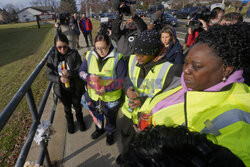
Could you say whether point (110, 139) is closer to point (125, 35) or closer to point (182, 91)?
point (182, 91)

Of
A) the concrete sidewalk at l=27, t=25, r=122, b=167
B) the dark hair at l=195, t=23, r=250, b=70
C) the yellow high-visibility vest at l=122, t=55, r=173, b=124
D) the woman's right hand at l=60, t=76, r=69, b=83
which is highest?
the dark hair at l=195, t=23, r=250, b=70

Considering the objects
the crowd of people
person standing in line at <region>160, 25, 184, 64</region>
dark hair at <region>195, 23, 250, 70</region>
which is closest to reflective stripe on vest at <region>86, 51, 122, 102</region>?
the crowd of people

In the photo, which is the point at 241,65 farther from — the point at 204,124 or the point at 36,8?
the point at 36,8

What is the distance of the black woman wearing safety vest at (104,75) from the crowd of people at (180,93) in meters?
0.01

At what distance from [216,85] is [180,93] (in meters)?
0.26

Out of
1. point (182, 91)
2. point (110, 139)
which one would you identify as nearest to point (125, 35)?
point (110, 139)

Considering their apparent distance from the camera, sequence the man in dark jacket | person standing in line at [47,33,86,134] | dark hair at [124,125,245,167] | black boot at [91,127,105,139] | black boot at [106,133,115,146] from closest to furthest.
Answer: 1. dark hair at [124,125,245,167]
2. person standing in line at [47,33,86,134]
3. black boot at [106,133,115,146]
4. black boot at [91,127,105,139]
5. the man in dark jacket

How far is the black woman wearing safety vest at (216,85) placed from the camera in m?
0.87

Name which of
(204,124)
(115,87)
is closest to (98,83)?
(115,87)

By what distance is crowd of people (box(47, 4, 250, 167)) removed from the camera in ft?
2.00

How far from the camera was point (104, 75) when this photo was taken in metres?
2.29

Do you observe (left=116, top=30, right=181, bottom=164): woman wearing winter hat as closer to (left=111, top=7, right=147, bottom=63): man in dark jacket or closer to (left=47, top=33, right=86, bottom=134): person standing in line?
(left=47, top=33, right=86, bottom=134): person standing in line

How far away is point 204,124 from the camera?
2.98 ft

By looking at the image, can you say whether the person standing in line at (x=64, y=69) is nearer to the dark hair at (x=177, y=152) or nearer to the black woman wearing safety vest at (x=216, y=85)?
the black woman wearing safety vest at (x=216, y=85)
